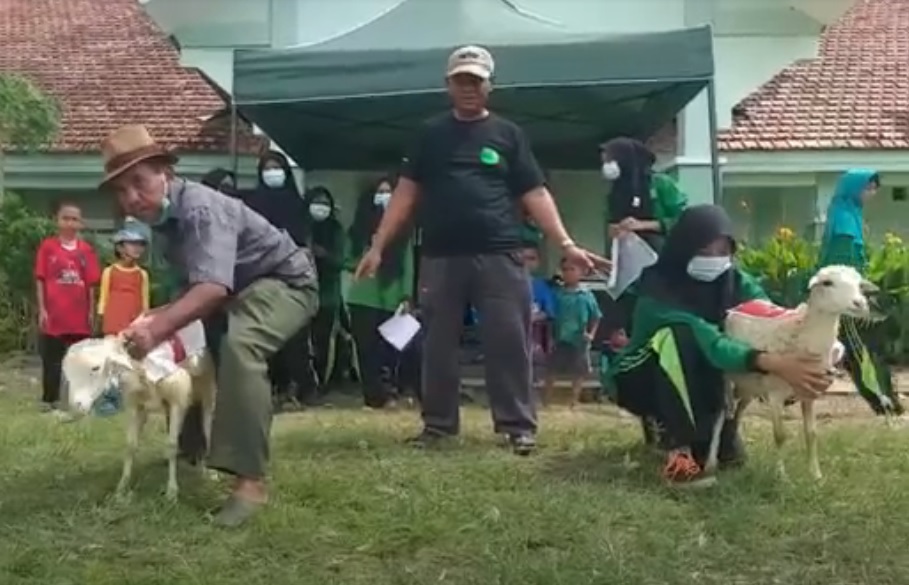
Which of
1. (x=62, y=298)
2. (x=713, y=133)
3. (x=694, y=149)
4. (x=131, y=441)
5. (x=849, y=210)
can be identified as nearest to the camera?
(x=131, y=441)

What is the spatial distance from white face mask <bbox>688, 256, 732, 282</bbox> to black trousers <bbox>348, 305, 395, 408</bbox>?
442 centimetres

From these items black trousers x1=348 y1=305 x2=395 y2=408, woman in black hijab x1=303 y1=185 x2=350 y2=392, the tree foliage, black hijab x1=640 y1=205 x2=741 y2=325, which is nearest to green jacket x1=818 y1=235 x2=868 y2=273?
black hijab x1=640 y1=205 x2=741 y2=325

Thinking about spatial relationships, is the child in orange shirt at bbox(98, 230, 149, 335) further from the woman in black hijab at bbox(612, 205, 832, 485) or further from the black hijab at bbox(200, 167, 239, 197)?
the woman in black hijab at bbox(612, 205, 832, 485)

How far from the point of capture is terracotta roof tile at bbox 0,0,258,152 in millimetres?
19781

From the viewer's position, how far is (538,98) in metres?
11.8

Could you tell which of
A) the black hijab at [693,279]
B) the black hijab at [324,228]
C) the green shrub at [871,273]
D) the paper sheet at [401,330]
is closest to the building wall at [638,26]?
the green shrub at [871,273]

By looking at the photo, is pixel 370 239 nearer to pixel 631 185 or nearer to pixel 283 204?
pixel 283 204

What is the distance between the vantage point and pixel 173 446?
6523mm

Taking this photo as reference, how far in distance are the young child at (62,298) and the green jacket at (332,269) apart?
173 centimetres

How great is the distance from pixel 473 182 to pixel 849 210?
291 cm

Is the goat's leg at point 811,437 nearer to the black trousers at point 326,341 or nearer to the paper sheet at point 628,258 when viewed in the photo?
the paper sheet at point 628,258

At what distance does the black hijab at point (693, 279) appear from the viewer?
6875mm

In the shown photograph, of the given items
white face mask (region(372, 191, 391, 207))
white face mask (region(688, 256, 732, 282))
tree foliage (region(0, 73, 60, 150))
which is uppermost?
tree foliage (region(0, 73, 60, 150))

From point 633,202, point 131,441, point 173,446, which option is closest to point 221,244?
point 173,446
